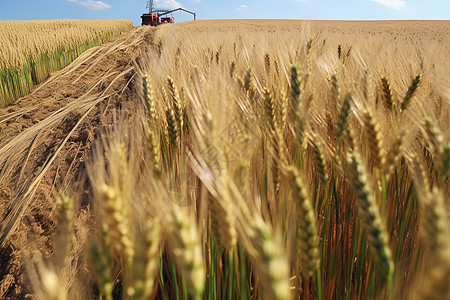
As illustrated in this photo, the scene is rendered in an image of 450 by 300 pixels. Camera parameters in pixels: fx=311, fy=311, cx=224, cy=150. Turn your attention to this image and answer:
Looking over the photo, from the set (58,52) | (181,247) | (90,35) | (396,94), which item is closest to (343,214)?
(396,94)

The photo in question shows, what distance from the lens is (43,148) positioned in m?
2.97

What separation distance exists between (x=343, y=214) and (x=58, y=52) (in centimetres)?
751

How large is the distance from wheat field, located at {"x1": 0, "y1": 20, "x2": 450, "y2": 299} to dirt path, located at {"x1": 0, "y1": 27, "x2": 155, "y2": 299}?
2 centimetres

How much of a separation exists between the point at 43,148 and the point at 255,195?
286cm

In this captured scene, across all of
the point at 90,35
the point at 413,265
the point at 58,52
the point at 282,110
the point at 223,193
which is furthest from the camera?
the point at 90,35

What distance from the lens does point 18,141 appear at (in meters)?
3.09

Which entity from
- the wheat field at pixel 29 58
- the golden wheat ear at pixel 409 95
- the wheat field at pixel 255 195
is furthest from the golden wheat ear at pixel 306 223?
the wheat field at pixel 29 58

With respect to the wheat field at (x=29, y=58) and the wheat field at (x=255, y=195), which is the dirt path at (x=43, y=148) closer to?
the wheat field at (x=255, y=195)

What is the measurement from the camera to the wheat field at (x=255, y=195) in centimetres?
47

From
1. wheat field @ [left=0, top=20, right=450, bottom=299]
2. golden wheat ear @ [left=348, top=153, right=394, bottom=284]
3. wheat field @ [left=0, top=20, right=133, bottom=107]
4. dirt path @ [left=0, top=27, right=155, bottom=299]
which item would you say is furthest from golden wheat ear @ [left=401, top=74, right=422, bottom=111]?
wheat field @ [left=0, top=20, right=133, bottom=107]

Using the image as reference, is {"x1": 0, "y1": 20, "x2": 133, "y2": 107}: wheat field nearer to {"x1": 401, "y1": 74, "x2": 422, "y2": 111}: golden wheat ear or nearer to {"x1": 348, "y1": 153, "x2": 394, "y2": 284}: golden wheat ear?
{"x1": 401, "y1": 74, "x2": 422, "y2": 111}: golden wheat ear

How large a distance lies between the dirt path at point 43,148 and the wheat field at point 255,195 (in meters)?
0.02

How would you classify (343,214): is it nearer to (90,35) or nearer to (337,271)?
(337,271)

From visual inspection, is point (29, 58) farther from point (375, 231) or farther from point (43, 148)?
point (375, 231)
